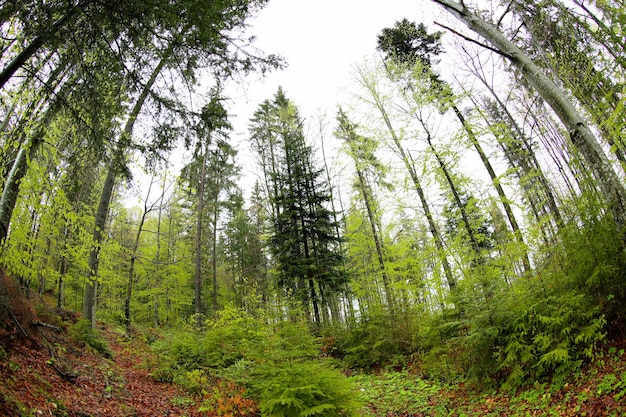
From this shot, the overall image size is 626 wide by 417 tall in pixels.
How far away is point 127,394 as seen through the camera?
5301 mm

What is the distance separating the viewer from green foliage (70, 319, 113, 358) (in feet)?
22.6

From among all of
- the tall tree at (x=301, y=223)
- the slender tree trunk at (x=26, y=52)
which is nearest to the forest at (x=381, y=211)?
the slender tree trunk at (x=26, y=52)

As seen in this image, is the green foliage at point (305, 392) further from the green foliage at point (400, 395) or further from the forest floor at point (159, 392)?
the green foliage at point (400, 395)

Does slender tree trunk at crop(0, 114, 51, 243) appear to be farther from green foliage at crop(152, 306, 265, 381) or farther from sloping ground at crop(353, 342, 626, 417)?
sloping ground at crop(353, 342, 626, 417)

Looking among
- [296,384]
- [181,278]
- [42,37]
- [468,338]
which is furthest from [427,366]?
[181,278]

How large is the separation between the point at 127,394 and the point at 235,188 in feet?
47.6

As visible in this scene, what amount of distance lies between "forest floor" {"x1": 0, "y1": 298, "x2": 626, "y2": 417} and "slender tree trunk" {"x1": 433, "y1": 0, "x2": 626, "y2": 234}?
6.01ft

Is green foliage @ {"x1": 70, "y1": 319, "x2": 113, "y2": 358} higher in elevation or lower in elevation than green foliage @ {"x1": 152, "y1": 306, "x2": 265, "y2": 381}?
higher

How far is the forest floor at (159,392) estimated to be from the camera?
3.42m

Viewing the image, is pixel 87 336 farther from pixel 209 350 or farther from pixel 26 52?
pixel 26 52

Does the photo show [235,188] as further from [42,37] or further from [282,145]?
[42,37]

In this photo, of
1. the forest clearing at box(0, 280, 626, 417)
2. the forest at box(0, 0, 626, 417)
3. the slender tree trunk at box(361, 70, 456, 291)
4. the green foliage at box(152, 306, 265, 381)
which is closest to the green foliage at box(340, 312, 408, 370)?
the forest at box(0, 0, 626, 417)

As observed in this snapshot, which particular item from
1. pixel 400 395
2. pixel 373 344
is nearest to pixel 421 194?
pixel 373 344

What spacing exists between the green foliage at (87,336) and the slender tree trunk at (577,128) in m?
9.61
